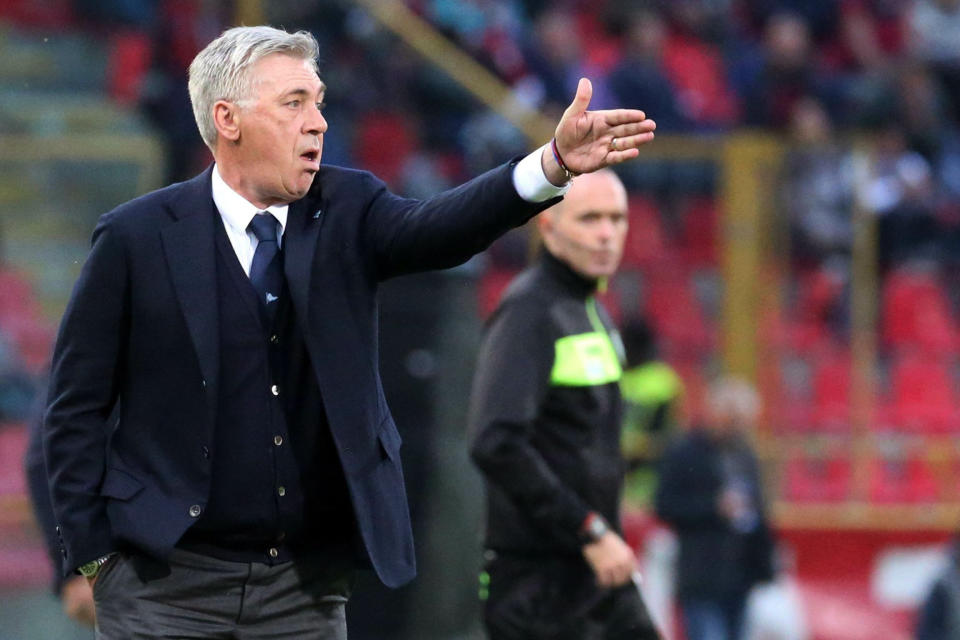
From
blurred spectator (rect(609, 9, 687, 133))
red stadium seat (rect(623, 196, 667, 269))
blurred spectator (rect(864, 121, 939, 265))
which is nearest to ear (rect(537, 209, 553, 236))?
red stadium seat (rect(623, 196, 667, 269))

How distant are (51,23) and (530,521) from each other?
252 inches

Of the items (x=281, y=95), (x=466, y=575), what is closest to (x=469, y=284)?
(x=466, y=575)

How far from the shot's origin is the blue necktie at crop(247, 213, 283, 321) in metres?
3.63

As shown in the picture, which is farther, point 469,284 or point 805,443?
point 805,443

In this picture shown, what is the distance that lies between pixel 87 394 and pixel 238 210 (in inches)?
19.5

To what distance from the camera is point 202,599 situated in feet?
11.8

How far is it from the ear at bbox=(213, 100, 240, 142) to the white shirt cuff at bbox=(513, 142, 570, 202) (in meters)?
0.64

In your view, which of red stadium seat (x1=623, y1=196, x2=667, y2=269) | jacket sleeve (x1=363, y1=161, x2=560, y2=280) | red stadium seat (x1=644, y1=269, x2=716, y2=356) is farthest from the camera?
red stadium seat (x1=644, y1=269, x2=716, y2=356)

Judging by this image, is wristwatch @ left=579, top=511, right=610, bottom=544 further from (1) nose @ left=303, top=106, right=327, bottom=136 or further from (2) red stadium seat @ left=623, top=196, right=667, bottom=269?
(2) red stadium seat @ left=623, top=196, right=667, bottom=269

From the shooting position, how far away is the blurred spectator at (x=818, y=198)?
9805 millimetres

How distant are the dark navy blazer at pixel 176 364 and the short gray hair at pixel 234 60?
0.76 ft

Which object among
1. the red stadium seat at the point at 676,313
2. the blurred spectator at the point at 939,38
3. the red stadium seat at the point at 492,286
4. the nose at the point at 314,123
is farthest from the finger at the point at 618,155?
the blurred spectator at the point at 939,38

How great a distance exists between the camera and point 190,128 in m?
9.34

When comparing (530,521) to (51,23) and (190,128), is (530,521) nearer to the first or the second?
(190,128)
